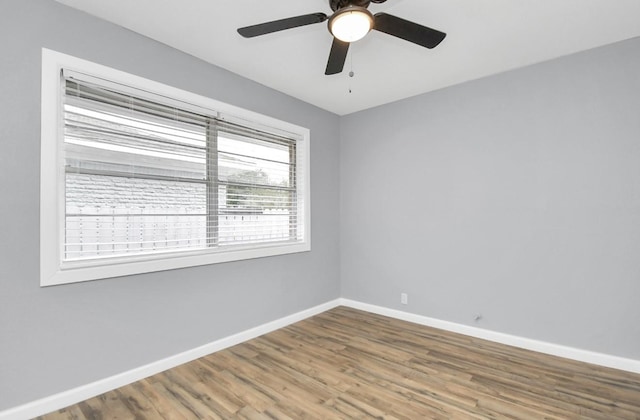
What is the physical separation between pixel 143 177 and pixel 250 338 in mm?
1788

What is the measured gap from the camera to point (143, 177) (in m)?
2.35

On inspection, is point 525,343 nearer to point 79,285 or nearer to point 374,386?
point 374,386

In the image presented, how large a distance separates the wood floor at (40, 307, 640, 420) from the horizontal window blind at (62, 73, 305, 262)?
39.2 inches

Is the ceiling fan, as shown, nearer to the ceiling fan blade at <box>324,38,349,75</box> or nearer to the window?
the ceiling fan blade at <box>324,38,349,75</box>

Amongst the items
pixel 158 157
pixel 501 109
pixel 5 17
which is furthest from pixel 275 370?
pixel 501 109

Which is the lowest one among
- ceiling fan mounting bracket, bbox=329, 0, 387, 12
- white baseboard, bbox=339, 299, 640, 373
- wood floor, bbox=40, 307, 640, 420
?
wood floor, bbox=40, 307, 640, 420

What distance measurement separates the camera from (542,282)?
2.69 metres

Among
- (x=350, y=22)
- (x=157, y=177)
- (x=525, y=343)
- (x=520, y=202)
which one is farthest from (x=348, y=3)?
(x=525, y=343)

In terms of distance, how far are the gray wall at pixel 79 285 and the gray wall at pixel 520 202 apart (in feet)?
5.67

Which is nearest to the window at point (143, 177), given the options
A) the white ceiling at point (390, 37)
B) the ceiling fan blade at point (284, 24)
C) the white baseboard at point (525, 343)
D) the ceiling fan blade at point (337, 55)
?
the white ceiling at point (390, 37)

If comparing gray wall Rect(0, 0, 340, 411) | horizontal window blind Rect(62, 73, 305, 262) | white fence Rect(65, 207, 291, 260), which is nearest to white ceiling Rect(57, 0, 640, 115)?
gray wall Rect(0, 0, 340, 411)

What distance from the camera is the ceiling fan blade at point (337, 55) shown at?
1900mm

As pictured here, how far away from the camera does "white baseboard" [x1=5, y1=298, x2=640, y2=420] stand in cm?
188

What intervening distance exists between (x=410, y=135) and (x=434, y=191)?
2.34 feet
